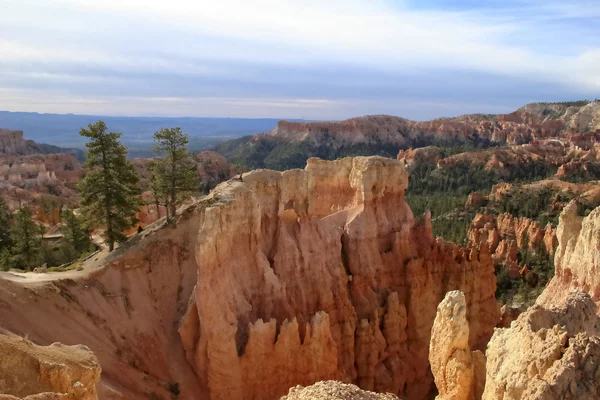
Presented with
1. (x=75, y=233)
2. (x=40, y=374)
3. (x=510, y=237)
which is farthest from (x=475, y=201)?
(x=40, y=374)

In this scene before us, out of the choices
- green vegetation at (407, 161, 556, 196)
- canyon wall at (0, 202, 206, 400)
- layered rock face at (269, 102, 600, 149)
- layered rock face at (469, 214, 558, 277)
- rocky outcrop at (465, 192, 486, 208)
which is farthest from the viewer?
layered rock face at (269, 102, 600, 149)

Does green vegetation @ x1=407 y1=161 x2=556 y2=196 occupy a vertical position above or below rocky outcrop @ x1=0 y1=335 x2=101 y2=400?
below

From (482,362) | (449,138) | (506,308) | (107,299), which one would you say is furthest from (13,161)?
(449,138)

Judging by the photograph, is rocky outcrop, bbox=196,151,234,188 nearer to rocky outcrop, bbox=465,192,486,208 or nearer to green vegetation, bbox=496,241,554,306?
rocky outcrop, bbox=465,192,486,208

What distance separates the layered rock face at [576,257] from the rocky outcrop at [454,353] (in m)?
6.92

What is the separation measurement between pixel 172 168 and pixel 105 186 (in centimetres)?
360

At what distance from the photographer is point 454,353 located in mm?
12070

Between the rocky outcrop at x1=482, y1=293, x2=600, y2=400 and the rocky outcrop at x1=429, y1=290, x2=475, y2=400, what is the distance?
104cm

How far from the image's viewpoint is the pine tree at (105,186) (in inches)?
906

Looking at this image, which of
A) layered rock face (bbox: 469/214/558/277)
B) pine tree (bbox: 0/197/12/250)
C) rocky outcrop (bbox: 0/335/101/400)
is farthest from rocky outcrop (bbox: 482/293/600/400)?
pine tree (bbox: 0/197/12/250)

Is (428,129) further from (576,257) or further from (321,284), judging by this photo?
(321,284)

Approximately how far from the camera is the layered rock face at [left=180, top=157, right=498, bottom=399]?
1678cm

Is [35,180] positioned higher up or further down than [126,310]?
further down

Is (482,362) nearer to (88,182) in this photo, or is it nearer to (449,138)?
(88,182)
